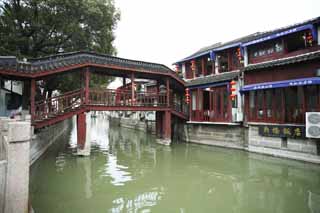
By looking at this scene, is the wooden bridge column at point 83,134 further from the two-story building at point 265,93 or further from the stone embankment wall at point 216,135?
the stone embankment wall at point 216,135

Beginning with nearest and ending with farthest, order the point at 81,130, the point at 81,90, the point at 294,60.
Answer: the point at 294,60 → the point at 81,130 → the point at 81,90

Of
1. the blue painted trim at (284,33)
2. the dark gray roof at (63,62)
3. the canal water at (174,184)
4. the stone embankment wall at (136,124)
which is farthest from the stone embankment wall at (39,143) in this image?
the blue painted trim at (284,33)

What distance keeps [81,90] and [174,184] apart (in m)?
6.36

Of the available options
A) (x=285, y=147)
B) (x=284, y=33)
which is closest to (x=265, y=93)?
(x=285, y=147)

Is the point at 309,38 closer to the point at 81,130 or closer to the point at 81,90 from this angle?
the point at 81,90

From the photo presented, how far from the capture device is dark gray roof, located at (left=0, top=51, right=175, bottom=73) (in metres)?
8.84

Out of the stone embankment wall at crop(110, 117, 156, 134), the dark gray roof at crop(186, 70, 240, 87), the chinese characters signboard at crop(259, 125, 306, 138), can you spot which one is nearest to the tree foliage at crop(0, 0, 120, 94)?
the dark gray roof at crop(186, 70, 240, 87)

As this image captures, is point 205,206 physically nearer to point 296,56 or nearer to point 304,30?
point 296,56

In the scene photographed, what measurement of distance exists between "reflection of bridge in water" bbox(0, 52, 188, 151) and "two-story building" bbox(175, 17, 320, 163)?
2.72 metres

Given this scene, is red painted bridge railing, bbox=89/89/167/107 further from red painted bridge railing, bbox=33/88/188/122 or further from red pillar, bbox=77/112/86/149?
red pillar, bbox=77/112/86/149

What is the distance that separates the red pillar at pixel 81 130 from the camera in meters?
10.1

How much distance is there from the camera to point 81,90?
10.4m

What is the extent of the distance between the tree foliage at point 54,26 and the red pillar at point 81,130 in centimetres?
578

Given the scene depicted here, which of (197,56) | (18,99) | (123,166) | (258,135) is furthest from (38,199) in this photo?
(197,56)
